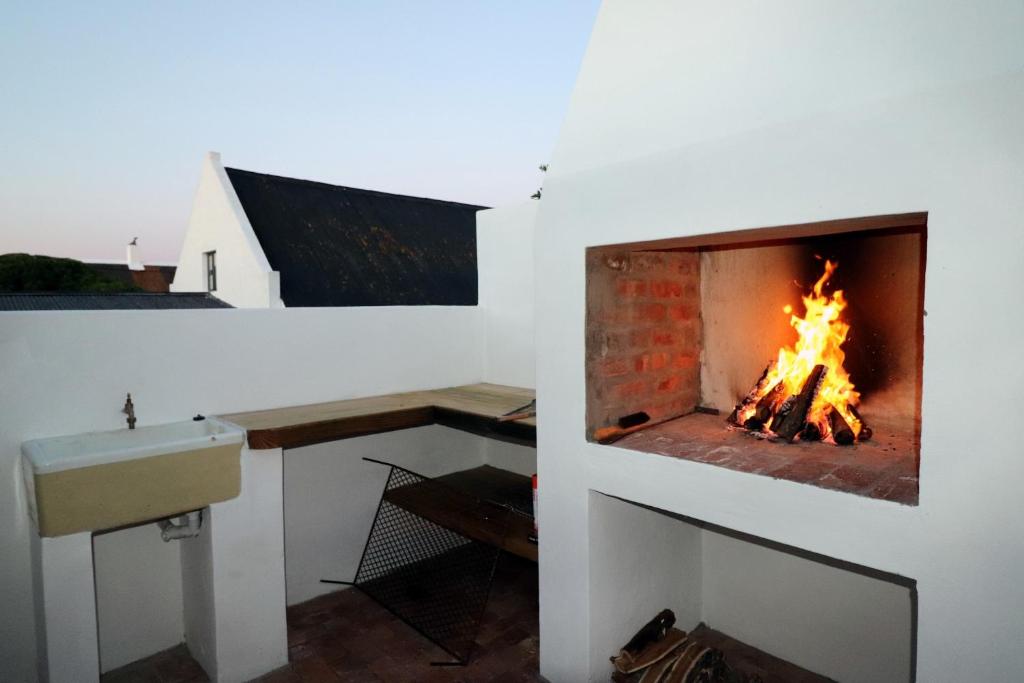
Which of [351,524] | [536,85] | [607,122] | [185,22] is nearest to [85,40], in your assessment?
[185,22]

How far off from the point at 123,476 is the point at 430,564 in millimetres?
2507

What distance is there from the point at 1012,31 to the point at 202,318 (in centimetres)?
364

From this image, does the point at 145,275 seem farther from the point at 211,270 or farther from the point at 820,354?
the point at 820,354

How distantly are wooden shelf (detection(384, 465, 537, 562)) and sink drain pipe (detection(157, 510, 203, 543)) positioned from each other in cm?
126

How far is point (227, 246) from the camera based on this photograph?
9.84 m

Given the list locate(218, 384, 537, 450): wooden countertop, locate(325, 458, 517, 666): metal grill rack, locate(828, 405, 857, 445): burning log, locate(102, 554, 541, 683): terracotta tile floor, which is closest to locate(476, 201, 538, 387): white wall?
locate(218, 384, 537, 450): wooden countertop

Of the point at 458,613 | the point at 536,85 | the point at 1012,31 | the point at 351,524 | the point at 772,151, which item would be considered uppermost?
the point at 536,85

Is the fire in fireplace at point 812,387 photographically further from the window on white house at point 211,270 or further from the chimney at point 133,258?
the chimney at point 133,258

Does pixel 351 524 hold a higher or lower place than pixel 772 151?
lower

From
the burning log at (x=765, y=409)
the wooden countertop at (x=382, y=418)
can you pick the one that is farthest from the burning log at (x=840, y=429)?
the wooden countertop at (x=382, y=418)

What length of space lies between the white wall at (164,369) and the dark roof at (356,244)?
5658 millimetres

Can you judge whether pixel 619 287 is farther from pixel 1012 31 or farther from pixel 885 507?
pixel 1012 31

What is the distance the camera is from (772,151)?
182 centimetres

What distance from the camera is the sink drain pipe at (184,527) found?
2961mm
